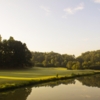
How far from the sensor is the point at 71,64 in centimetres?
11325

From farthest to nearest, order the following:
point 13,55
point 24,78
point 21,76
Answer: point 13,55, point 21,76, point 24,78

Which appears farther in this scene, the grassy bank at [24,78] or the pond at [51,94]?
the grassy bank at [24,78]

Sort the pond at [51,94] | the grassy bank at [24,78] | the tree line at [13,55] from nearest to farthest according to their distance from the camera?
1. the pond at [51,94]
2. the grassy bank at [24,78]
3. the tree line at [13,55]

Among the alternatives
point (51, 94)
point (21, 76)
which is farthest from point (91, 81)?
point (51, 94)

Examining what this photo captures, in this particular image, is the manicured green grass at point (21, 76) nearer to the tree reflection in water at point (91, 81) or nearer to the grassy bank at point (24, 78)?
the grassy bank at point (24, 78)

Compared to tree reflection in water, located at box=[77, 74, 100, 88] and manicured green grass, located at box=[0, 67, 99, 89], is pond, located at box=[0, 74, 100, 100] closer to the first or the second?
manicured green grass, located at box=[0, 67, 99, 89]

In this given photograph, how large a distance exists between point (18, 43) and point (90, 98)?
228ft

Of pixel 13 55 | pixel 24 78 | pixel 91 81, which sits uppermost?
pixel 13 55

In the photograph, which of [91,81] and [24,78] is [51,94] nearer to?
[24,78]

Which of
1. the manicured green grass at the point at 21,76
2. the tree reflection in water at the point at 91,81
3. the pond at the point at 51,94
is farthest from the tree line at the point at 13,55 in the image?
the pond at the point at 51,94

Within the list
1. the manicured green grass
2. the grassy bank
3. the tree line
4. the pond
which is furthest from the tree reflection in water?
the tree line

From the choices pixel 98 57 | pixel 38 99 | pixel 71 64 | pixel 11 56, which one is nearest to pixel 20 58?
pixel 11 56

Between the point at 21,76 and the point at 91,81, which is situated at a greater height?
the point at 21,76

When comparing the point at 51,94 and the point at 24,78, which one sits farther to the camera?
the point at 24,78
